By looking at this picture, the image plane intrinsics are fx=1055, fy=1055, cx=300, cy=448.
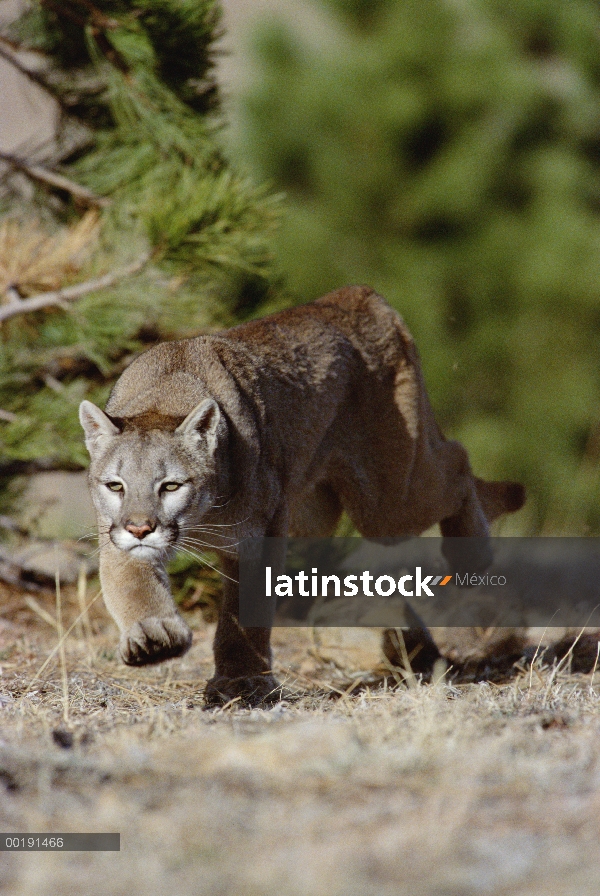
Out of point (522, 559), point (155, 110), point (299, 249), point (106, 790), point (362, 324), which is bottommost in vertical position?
point (522, 559)

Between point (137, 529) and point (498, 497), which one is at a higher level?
point (137, 529)

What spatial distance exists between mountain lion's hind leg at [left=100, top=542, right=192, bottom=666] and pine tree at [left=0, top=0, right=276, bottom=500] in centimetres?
188

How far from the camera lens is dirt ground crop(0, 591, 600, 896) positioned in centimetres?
223

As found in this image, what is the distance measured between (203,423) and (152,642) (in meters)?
0.88

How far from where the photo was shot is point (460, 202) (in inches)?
505

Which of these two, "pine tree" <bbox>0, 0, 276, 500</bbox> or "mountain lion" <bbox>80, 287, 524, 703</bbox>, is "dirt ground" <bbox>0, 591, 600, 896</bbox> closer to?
"mountain lion" <bbox>80, 287, 524, 703</bbox>

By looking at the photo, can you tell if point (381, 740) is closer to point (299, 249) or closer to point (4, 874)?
point (4, 874)

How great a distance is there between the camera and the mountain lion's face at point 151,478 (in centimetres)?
388

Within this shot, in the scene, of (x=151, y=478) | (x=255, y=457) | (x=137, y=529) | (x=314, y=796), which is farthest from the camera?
(x=255, y=457)

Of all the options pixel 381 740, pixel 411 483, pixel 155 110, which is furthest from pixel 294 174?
pixel 381 740

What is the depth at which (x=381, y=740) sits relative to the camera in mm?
2996

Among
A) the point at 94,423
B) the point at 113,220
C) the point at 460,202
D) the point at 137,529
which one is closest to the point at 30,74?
the point at 113,220

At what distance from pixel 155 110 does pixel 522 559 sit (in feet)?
12.3

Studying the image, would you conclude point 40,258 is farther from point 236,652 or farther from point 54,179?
point 236,652
